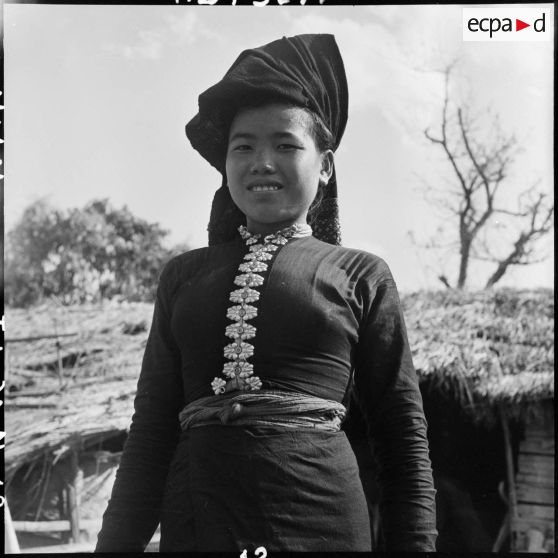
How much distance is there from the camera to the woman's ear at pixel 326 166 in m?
2.16

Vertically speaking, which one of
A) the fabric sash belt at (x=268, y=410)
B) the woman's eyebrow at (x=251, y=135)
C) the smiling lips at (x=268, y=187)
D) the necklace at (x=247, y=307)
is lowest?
the fabric sash belt at (x=268, y=410)

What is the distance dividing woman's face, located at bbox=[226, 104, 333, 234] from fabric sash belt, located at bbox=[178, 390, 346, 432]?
0.46 metres

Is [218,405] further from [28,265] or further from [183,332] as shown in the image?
[28,265]

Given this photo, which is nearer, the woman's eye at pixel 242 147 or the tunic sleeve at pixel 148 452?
the tunic sleeve at pixel 148 452

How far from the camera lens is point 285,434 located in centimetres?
189

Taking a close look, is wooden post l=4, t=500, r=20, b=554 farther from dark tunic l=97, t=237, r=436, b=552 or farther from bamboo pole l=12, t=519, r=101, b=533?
bamboo pole l=12, t=519, r=101, b=533

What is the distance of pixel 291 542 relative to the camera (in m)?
1.86

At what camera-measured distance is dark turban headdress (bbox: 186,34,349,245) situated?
2.05 metres

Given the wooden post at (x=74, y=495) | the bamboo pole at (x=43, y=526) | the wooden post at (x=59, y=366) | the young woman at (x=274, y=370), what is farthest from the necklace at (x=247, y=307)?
the bamboo pole at (x=43, y=526)

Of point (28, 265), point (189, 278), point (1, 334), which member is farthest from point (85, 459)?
point (189, 278)

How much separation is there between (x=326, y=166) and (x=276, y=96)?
0.24m

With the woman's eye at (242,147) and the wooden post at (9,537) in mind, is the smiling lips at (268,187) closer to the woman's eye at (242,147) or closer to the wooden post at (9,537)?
the woman's eye at (242,147)

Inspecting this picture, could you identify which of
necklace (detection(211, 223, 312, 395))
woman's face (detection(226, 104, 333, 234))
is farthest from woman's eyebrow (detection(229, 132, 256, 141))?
necklace (detection(211, 223, 312, 395))

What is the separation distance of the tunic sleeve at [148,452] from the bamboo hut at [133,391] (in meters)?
2.62
